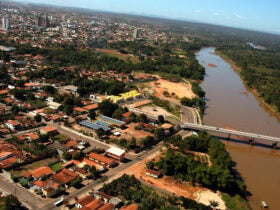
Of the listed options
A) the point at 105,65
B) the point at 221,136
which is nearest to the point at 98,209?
the point at 221,136

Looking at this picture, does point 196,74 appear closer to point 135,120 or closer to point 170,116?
point 170,116

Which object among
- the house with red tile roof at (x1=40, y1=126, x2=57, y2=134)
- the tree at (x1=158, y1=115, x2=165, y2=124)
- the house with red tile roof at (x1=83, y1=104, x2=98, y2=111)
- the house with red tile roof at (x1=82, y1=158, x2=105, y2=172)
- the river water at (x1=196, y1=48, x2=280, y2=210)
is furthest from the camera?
the house with red tile roof at (x1=83, y1=104, x2=98, y2=111)

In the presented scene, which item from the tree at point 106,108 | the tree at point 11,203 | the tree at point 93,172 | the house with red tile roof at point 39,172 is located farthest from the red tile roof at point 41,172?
the tree at point 106,108

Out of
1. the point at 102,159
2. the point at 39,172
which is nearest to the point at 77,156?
the point at 102,159

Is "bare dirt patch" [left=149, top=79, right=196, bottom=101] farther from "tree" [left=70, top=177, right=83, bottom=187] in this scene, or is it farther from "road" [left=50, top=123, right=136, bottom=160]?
"tree" [left=70, top=177, right=83, bottom=187]

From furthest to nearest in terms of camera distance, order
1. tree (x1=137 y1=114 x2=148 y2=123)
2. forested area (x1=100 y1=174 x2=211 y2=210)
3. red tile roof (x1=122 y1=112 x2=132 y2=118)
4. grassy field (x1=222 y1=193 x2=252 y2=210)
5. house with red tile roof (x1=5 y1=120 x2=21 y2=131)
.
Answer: red tile roof (x1=122 y1=112 x2=132 y2=118) → tree (x1=137 y1=114 x2=148 y2=123) → house with red tile roof (x1=5 y1=120 x2=21 y2=131) → grassy field (x1=222 y1=193 x2=252 y2=210) → forested area (x1=100 y1=174 x2=211 y2=210)

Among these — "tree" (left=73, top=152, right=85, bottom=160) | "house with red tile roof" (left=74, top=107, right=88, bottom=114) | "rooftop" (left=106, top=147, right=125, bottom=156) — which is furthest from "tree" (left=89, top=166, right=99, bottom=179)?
"house with red tile roof" (left=74, top=107, right=88, bottom=114)

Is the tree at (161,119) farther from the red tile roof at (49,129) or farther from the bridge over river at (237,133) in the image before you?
the red tile roof at (49,129)
